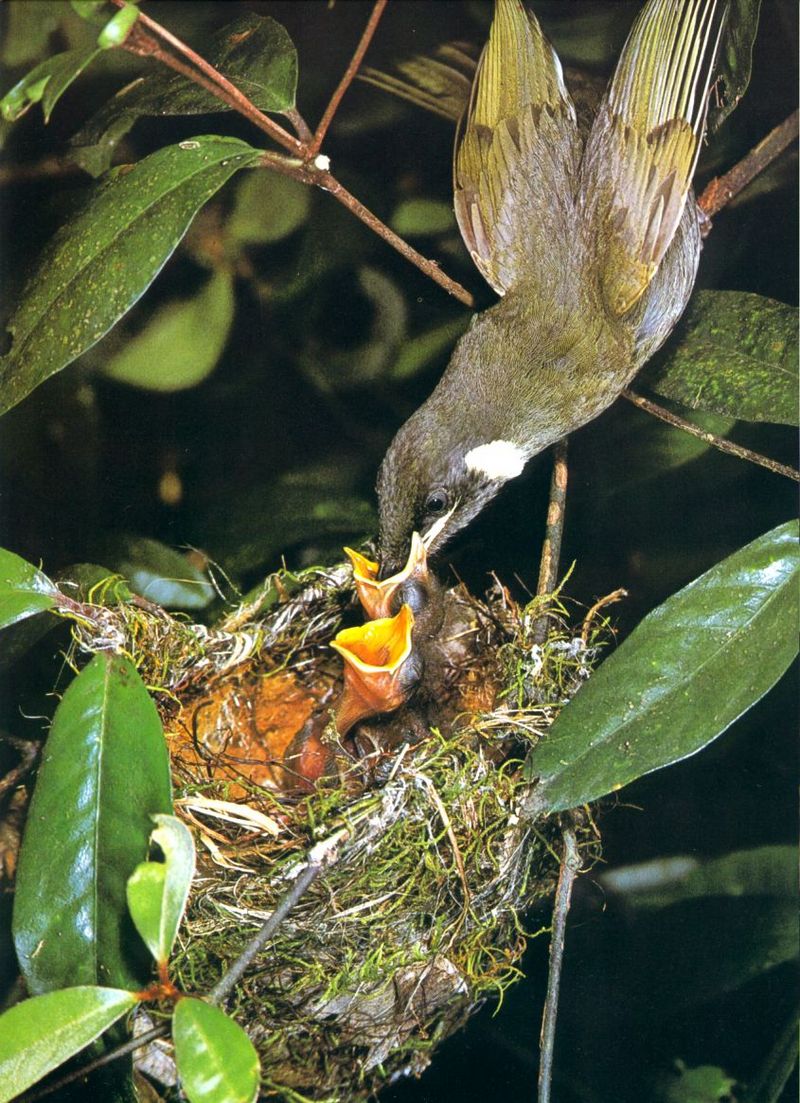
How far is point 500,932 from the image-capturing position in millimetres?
1118

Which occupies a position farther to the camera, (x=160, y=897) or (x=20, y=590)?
(x=20, y=590)

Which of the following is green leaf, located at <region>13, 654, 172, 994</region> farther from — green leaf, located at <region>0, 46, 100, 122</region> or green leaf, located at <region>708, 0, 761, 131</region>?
green leaf, located at <region>708, 0, 761, 131</region>

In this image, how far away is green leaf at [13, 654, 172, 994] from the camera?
0.92m

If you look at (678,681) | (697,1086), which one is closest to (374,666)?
(678,681)

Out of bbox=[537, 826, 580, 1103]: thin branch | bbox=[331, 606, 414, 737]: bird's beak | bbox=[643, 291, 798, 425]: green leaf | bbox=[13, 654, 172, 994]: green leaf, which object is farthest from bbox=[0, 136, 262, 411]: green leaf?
bbox=[537, 826, 580, 1103]: thin branch

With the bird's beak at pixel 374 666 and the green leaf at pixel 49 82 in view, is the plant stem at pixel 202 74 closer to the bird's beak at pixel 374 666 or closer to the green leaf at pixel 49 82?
the green leaf at pixel 49 82

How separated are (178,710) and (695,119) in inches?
37.3

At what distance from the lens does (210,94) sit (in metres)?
1.09

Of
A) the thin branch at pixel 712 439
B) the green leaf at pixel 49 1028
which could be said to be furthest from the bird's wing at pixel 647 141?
the green leaf at pixel 49 1028

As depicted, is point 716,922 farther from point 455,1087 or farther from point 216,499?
point 216,499

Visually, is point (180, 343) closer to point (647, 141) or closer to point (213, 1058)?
point (647, 141)

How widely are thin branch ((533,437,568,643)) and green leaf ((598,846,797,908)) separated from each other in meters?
0.29

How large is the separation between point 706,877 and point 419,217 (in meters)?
0.84

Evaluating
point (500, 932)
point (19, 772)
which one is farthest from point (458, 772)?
point (19, 772)
